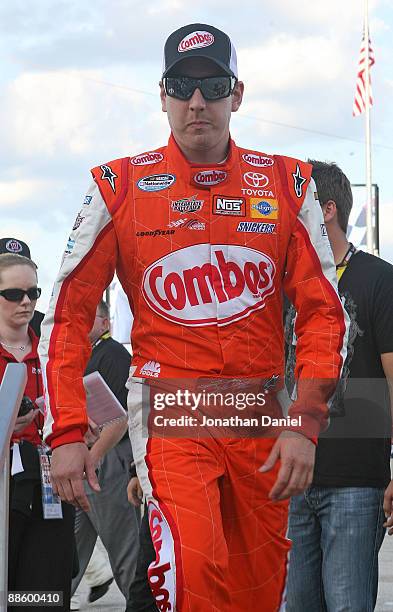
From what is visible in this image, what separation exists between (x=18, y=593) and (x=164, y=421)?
174cm

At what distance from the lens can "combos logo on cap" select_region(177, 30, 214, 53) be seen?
4.27 metres

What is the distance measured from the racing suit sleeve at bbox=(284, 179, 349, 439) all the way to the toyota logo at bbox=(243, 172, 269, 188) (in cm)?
15

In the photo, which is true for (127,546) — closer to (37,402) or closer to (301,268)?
(37,402)

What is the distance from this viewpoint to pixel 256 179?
14.0 ft

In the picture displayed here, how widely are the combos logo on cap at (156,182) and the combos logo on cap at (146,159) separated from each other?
88 millimetres

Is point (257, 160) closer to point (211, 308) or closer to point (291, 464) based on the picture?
point (211, 308)

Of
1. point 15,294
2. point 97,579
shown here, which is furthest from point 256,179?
point 97,579

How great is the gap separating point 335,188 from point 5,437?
88.7 inches

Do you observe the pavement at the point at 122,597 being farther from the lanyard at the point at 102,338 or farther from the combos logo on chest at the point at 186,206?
the combos logo on chest at the point at 186,206

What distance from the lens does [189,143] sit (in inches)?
166

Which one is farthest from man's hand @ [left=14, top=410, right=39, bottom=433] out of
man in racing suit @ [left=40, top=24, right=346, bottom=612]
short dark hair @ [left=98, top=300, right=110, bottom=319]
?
short dark hair @ [left=98, top=300, right=110, bottom=319]

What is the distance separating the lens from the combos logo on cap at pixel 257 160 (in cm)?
432

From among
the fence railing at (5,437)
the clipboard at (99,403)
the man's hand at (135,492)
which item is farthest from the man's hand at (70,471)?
the clipboard at (99,403)

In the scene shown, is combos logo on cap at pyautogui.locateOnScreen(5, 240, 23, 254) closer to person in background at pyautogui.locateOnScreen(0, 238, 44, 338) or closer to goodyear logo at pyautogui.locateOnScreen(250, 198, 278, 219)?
person in background at pyautogui.locateOnScreen(0, 238, 44, 338)
